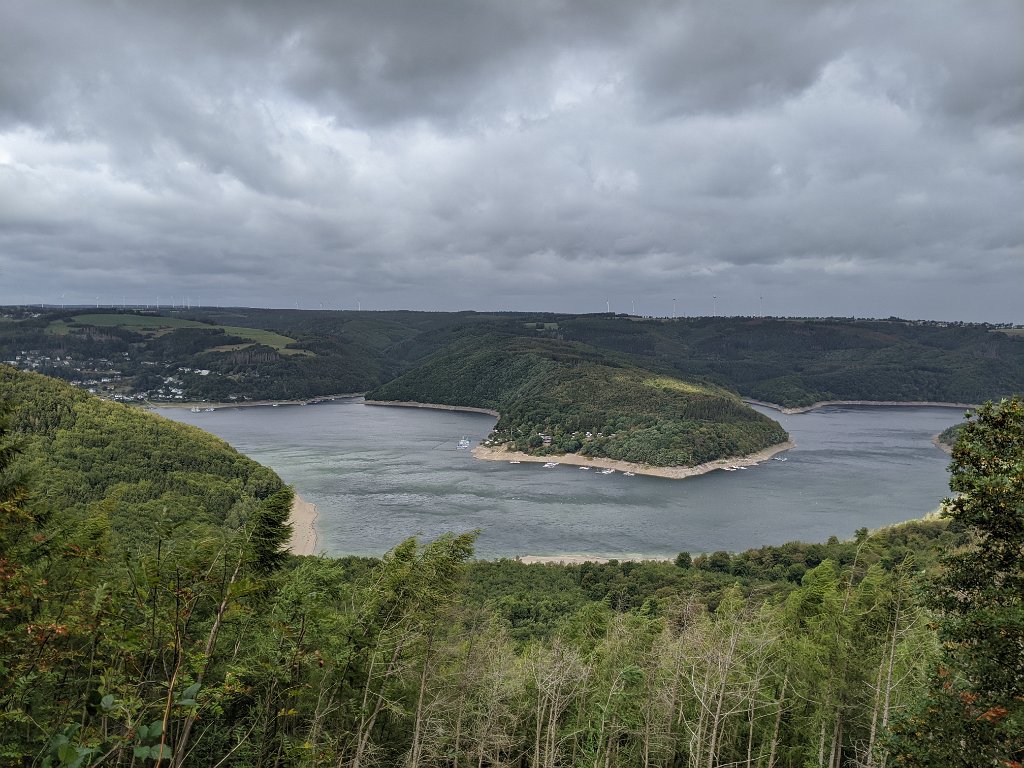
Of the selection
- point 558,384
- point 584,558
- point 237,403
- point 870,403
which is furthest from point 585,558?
point 870,403

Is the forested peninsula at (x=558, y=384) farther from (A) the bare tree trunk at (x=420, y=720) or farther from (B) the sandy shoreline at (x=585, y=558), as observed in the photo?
(A) the bare tree trunk at (x=420, y=720)

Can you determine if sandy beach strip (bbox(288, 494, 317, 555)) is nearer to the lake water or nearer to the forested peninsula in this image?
the lake water

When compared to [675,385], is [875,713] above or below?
below

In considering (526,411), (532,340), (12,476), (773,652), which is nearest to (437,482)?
(526,411)

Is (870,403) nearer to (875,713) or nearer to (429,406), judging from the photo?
(429,406)

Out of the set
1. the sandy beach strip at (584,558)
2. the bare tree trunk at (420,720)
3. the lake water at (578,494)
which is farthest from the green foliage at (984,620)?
the lake water at (578,494)

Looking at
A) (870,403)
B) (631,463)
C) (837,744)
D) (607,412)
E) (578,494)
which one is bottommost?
(578,494)

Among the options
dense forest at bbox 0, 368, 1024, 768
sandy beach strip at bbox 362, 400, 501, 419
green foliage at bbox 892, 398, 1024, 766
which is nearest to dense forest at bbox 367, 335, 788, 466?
sandy beach strip at bbox 362, 400, 501, 419
